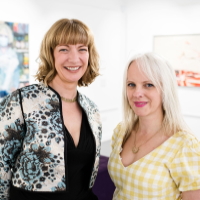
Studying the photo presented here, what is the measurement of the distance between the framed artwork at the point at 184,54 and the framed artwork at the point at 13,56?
2.68 meters

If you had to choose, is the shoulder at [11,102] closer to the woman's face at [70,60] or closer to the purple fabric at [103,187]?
the woman's face at [70,60]

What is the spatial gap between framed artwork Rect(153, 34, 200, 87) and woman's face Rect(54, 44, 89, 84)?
4242mm

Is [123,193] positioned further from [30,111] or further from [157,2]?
[157,2]

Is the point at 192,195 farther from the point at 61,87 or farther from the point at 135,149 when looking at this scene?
the point at 61,87

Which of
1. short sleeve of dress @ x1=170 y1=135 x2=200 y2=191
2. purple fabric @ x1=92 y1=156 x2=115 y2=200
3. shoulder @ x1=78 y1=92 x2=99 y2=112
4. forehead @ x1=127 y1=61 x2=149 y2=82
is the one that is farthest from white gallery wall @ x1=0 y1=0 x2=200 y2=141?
short sleeve of dress @ x1=170 y1=135 x2=200 y2=191

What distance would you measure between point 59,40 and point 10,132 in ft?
1.78

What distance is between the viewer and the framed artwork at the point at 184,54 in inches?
220

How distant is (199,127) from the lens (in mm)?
5742

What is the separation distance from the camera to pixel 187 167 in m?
1.43

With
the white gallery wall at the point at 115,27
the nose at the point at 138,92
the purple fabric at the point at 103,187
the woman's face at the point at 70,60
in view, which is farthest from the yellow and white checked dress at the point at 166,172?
the white gallery wall at the point at 115,27

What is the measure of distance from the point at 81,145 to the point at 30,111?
0.33m

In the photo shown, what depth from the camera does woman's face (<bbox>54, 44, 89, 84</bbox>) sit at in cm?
169

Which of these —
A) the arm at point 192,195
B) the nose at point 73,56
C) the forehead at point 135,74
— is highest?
the nose at point 73,56

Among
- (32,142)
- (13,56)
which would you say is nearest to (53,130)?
(32,142)
